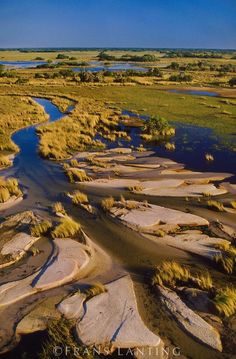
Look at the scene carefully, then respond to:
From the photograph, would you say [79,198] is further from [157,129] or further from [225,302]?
[157,129]

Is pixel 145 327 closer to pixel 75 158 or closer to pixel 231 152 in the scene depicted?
pixel 75 158

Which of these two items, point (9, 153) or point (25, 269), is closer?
point (25, 269)

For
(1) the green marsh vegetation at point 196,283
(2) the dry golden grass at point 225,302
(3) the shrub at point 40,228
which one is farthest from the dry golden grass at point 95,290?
(3) the shrub at point 40,228

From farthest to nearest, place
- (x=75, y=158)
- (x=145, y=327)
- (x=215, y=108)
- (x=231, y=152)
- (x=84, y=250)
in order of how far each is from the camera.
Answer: (x=215, y=108) < (x=231, y=152) < (x=75, y=158) < (x=84, y=250) < (x=145, y=327)

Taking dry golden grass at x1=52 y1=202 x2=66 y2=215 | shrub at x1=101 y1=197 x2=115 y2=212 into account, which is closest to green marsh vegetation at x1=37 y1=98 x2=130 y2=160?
dry golden grass at x1=52 y1=202 x2=66 y2=215

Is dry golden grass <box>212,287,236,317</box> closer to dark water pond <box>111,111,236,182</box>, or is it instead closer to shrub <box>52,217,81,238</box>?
shrub <box>52,217,81,238</box>

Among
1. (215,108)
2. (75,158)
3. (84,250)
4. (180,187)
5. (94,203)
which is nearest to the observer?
(84,250)

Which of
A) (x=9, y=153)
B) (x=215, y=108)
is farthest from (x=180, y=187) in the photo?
(x=215, y=108)
